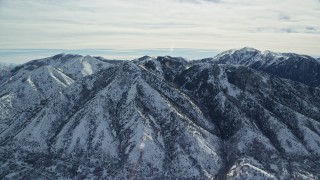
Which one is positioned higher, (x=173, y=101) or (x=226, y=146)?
(x=173, y=101)

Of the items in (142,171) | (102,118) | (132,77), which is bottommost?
(142,171)

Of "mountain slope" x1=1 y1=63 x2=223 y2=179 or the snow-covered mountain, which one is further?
"mountain slope" x1=1 y1=63 x2=223 y2=179

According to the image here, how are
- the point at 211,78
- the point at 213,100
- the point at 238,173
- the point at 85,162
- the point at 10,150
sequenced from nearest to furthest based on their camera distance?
the point at 238,173
the point at 85,162
the point at 10,150
the point at 213,100
the point at 211,78

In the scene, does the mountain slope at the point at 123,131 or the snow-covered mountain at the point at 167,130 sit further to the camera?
the mountain slope at the point at 123,131

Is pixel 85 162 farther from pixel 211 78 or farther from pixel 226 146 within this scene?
pixel 211 78

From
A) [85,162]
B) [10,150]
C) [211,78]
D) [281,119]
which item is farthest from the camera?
[211,78]

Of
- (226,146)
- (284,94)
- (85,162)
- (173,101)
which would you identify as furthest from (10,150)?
(284,94)

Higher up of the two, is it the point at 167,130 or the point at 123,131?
the point at 123,131

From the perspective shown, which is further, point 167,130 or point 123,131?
point 167,130
